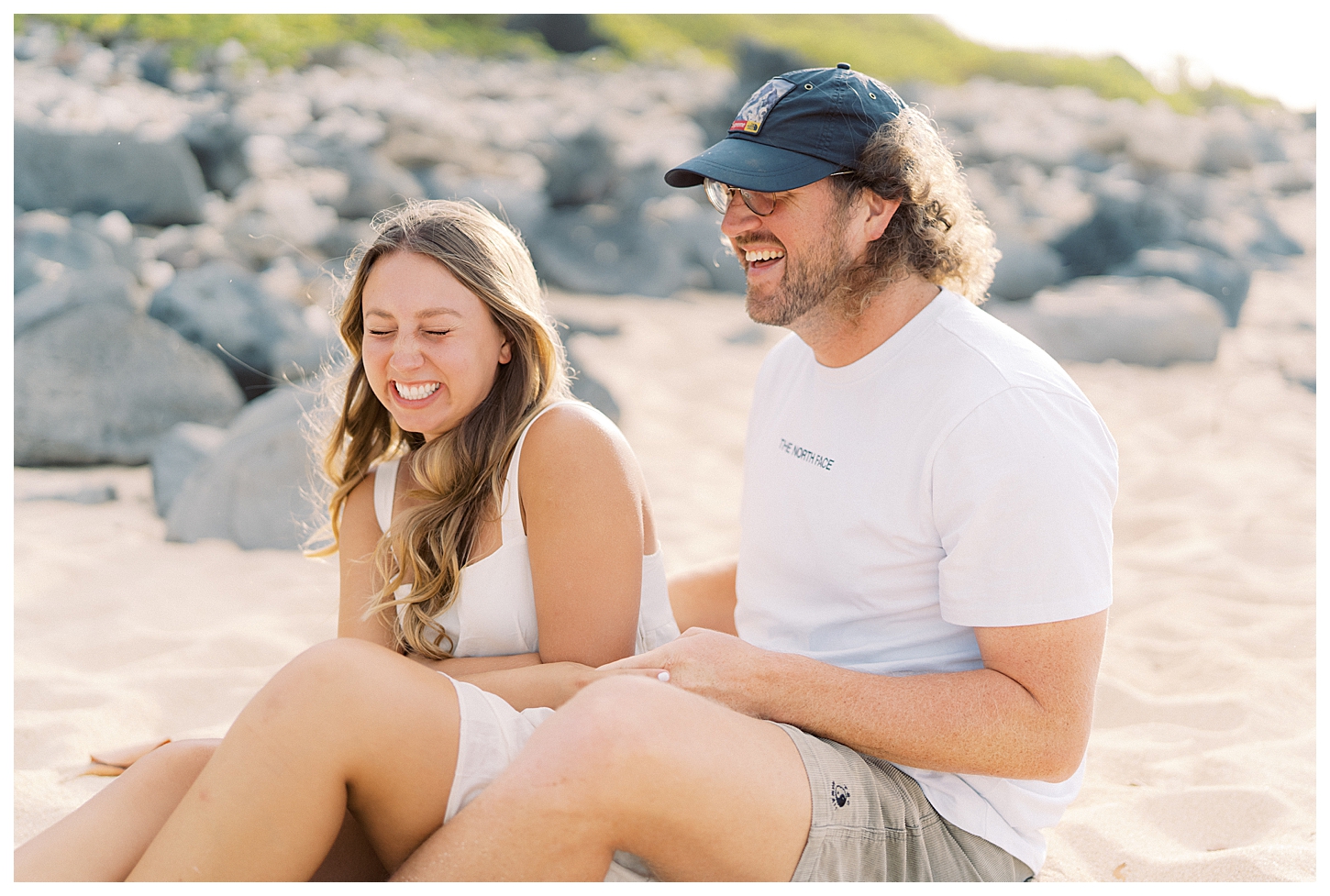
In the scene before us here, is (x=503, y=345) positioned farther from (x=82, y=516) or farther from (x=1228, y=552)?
(x=1228, y=552)

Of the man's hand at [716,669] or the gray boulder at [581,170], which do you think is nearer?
the man's hand at [716,669]

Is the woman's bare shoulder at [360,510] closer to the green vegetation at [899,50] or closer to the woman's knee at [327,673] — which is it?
the woman's knee at [327,673]

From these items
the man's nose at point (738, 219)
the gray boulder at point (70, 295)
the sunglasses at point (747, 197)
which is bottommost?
the gray boulder at point (70, 295)

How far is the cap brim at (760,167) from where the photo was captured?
2.09m

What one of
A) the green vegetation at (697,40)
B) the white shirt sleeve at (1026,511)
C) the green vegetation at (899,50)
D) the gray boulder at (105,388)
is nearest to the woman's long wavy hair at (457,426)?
the white shirt sleeve at (1026,511)

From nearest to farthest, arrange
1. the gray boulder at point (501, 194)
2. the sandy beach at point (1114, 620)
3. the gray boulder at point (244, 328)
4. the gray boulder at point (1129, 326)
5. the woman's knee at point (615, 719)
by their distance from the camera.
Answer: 1. the woman's knee at point (615, 719)
2. the sandy beach at point (1114, 620)
3. the gray boulder at point (244, 328)
4. the gray boulder at point (1129, 326)
5. the gray boulder at point (501, 194)

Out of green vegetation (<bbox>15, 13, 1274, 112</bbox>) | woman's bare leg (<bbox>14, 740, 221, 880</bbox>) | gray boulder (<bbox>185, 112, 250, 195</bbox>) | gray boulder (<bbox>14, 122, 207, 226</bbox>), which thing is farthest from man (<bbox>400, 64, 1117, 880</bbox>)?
green vegetation (<bbox>15, 13, 1274, 112</bbox>)

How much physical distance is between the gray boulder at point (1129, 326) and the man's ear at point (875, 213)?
17.6ft

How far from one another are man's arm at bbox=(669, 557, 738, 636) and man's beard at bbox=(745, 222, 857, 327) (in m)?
0.74

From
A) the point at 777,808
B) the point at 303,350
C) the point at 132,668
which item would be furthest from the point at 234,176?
the point at 777,808

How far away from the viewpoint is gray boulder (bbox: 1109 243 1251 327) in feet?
26.5

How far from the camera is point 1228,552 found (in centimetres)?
438

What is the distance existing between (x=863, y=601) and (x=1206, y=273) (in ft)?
24.0

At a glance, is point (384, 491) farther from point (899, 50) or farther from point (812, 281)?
point (899, 50)
